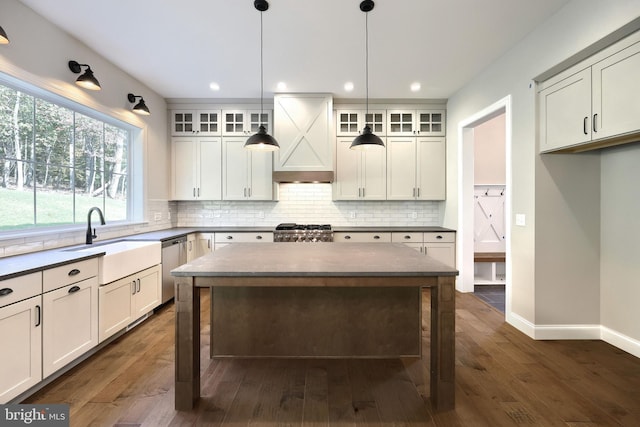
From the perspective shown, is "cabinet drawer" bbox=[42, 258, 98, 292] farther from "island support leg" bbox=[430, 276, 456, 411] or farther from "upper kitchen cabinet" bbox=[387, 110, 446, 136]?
"upper kitchen cabinet" bbox=[387, 110, 446, 136]

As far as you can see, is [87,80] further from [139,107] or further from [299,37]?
[299,37]

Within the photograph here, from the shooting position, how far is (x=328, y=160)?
463cm

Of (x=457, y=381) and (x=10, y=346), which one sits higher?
(x=10, y=346)

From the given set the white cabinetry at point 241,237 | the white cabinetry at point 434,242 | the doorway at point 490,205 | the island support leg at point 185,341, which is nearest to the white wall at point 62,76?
the white cabinetry at point 241,237

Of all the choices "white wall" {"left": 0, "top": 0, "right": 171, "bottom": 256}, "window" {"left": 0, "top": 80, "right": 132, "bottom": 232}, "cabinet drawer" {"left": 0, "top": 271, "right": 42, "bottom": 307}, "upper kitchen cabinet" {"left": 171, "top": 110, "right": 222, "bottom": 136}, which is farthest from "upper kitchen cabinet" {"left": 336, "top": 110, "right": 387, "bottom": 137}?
"cabinet drawer" {"left": 0, "top": 271, "right": 42, "bottom": 307}

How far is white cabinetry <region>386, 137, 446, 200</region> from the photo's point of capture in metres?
4.88

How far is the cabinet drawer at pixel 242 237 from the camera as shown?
4566mm

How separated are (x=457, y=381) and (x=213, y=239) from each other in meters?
3.70


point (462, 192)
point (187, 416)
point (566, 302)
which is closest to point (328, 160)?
point (462, 192)

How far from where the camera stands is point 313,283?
5.78 feet

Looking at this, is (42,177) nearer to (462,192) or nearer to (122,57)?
(122,57)


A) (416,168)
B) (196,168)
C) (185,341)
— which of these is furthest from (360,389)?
(196,168)

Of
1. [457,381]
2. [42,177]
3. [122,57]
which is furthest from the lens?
[122,57]

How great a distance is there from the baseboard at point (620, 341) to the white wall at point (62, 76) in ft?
17.0
